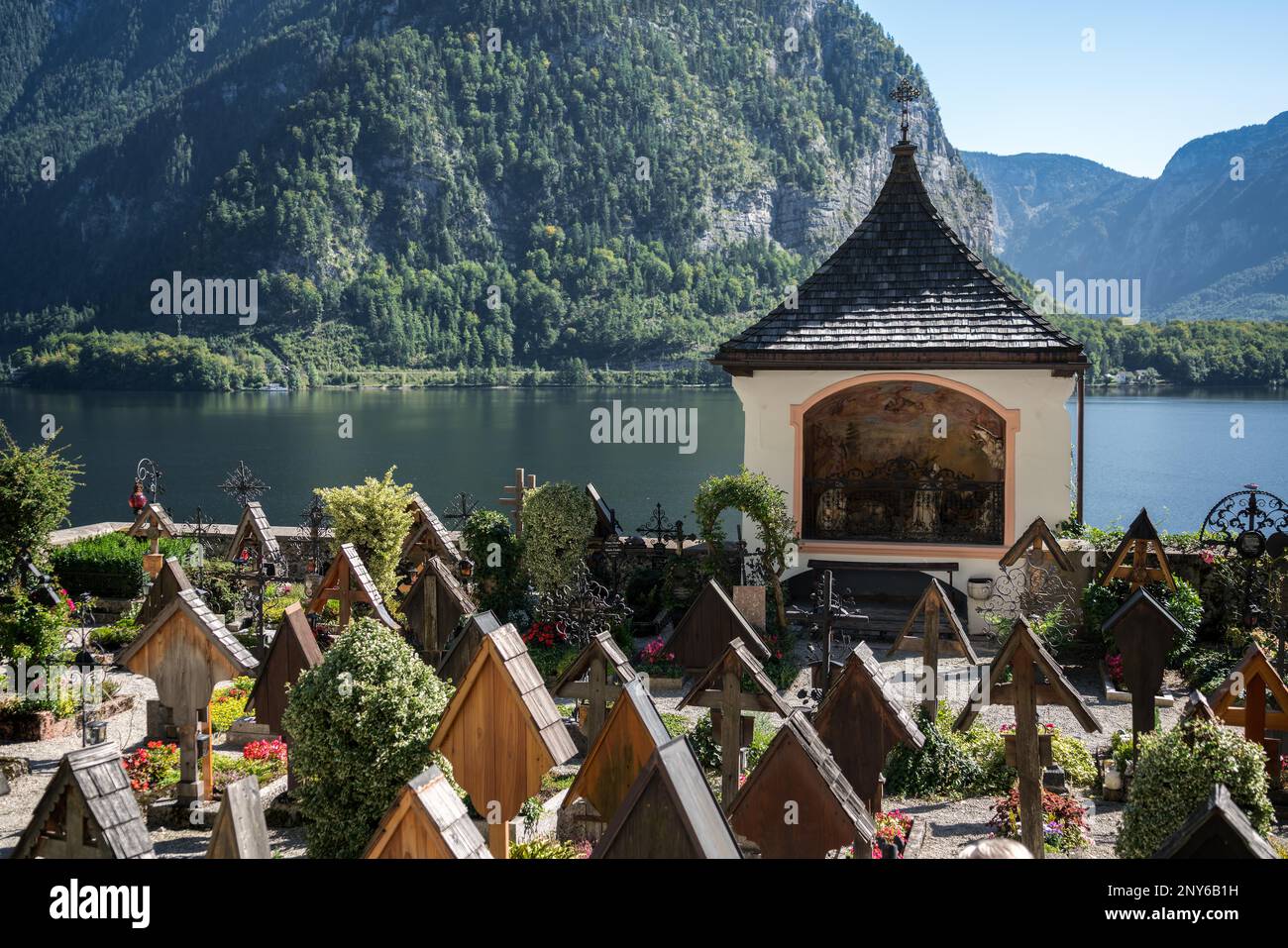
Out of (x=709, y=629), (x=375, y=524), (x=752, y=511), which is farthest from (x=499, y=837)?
(x=375, y=524)

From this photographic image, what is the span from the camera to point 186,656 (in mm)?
9328

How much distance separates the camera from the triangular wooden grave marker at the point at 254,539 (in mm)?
Result: 17594

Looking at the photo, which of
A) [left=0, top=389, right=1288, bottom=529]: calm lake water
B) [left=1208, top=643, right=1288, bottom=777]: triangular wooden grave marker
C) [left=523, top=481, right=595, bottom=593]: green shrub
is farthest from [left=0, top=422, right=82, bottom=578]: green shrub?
[left=0, top=389, right=1288, bottom=529]: calm lake water

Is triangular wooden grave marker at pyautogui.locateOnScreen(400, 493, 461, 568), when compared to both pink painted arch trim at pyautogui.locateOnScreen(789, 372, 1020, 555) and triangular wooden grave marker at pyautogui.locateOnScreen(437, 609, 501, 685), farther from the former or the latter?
triangular wooden grave marker at pyautogui.locateOnScreen(437, 609, 501, 685)

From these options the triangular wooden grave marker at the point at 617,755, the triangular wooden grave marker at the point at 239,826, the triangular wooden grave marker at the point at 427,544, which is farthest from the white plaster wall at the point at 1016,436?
the triangular wooden grave marker at the point at 239,826

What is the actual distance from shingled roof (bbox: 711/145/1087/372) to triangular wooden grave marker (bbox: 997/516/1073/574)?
248cm

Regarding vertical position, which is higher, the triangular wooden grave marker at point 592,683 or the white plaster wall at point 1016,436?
the white plaster wall at point 1016,436

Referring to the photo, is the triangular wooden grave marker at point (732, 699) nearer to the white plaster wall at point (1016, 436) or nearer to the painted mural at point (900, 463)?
the white plaster wall at point (1016, 436)

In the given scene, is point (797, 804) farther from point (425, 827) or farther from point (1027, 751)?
point (1027, 751)

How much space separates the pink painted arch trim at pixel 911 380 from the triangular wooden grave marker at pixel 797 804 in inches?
457

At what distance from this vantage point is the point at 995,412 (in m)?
17.2

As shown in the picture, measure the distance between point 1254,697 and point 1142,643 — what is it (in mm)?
1071

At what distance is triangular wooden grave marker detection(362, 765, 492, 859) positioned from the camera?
408 cm
